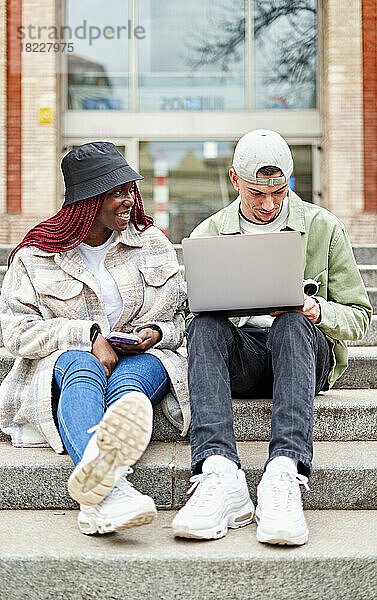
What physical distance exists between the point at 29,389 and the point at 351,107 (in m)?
7.19

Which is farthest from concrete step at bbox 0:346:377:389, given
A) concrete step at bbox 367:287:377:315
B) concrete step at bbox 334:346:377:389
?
concrete step at bbox 367:287:377:315

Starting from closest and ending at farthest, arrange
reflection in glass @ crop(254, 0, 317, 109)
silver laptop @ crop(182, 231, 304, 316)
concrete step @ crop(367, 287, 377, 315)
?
silver laptop @ crop(182, 231, 304, 316) < concrete step @ crop(367, 287, 377, 315) < reflection in glass @ crop(254, 0, 317, 109)

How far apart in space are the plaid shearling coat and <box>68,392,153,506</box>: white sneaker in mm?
587

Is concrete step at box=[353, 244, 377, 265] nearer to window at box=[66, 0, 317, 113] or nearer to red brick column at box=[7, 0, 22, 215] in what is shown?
window at box=[66, 0, 317, 113]

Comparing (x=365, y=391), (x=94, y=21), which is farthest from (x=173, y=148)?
(x=365, y=391)

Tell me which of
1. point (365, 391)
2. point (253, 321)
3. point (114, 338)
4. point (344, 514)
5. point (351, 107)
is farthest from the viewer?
point (351, 107)

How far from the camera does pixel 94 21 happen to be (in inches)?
371

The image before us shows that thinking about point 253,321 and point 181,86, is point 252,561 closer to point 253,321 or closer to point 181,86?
point 253,321

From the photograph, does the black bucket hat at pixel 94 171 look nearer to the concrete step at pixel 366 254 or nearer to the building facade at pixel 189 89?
the concrete step at pixel 366 254

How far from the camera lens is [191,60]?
9367mm

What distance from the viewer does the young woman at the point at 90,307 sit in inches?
100

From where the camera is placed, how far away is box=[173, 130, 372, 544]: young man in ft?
7.00

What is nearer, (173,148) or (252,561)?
(252,561)

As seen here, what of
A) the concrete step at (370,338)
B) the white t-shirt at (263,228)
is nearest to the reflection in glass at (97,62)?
the concrete step at (370,338)
